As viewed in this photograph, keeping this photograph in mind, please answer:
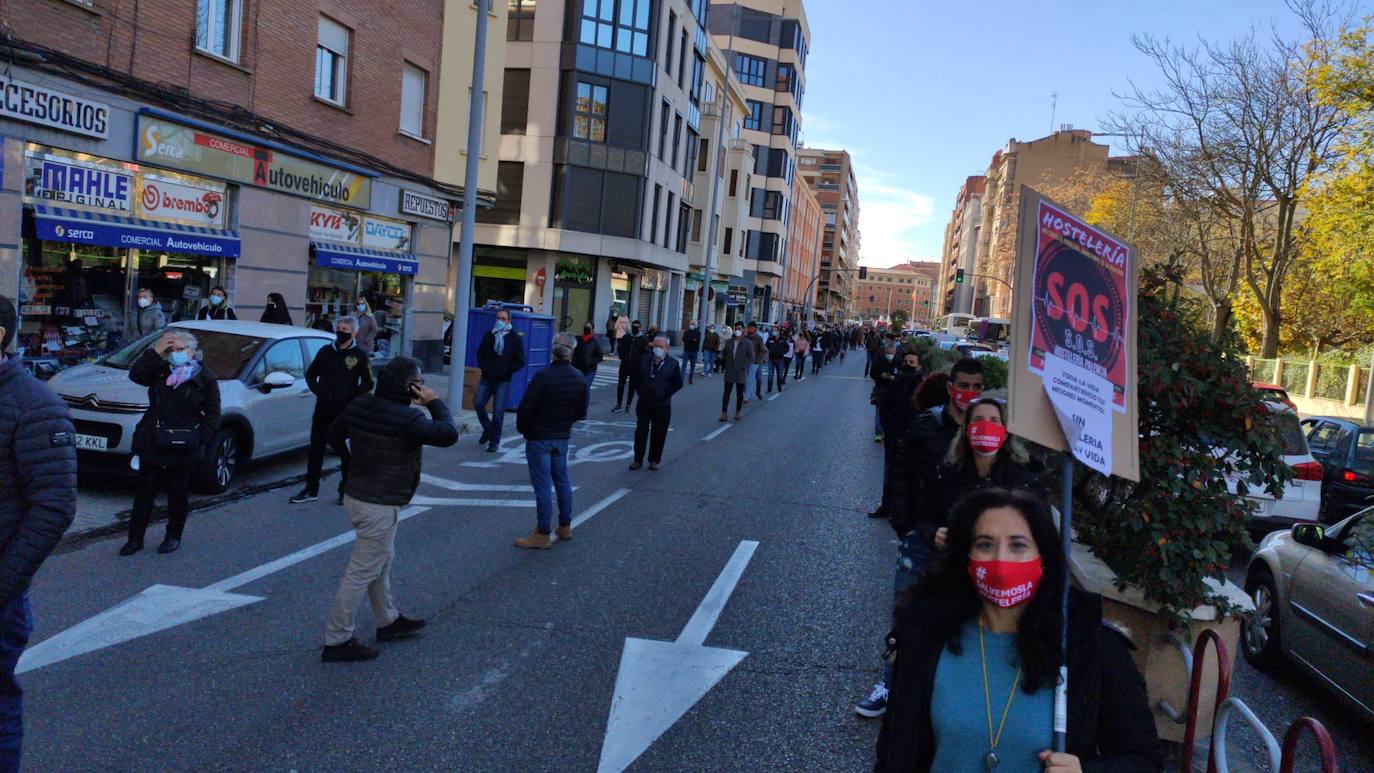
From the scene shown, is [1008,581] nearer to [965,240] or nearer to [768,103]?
[768,103]

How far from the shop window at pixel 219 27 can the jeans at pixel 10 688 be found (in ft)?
42.7

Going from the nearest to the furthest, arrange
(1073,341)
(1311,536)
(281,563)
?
1. (1073,341)
2. (1311,536)
3. (281,563)

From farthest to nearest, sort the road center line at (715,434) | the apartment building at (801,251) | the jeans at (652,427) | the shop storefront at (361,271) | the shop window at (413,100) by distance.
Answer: the apartment building at (801,251), the shop window at (413,100), the shop storefront at (361,271), the road center line at (715,434), the jeans at (652,427)

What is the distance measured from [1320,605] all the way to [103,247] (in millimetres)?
14155

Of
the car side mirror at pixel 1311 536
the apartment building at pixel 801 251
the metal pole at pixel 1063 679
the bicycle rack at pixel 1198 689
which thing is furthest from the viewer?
the apartment building at pixel 801 251

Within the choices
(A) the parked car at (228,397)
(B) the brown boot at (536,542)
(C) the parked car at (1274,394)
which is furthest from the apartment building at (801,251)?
(B) the brown boot at (536,542)

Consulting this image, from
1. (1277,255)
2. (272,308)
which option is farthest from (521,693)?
(1277,255)

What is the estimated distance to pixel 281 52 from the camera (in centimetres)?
1562

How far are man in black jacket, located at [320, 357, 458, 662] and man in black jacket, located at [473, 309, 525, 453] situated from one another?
7.17 meters

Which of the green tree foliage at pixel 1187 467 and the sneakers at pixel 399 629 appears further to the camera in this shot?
the sneakers at pixel 399 629

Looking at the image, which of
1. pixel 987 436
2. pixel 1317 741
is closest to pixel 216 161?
pixel 987 436

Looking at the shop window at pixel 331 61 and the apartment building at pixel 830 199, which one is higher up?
the apartment building at pixel 830 199

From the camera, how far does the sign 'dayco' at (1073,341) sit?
2.51 m

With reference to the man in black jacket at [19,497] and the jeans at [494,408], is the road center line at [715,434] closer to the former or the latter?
the jeans at [494,408]
